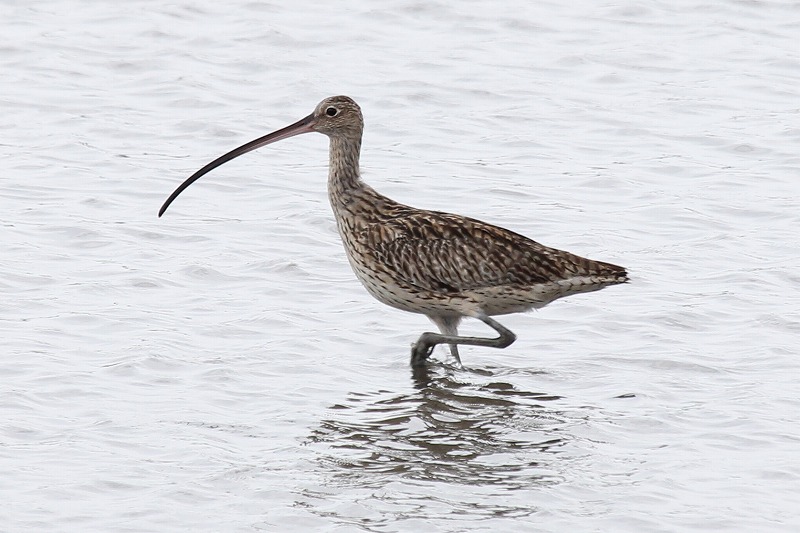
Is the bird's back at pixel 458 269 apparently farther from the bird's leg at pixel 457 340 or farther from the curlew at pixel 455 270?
the bird's leg at pixel 457 340

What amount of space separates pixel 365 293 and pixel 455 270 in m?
1.77

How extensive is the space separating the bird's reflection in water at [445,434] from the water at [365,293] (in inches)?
1.1

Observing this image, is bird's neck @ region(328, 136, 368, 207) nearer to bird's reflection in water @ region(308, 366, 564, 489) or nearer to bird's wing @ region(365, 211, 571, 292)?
bird's wing @ region(365, 211, 571, 292)

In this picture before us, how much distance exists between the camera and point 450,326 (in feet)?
35.7

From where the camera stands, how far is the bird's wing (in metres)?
10.5

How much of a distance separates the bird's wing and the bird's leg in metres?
0.27

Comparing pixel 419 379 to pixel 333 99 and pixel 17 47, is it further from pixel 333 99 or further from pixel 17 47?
pixel 17 47

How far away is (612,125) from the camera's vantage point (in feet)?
53.9

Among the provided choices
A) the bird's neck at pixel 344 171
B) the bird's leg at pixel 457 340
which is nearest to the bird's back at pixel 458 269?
the bird's leg at pixel 457 340

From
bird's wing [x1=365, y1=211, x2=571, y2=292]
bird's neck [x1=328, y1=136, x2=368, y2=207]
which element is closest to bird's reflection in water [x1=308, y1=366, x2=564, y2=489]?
bird's wing [x1=365, y1=211, x2=571, y2=292]

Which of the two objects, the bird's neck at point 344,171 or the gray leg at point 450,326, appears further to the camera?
the bird's neck at point 344,171

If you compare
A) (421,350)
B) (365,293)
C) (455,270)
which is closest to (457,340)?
(421,350)

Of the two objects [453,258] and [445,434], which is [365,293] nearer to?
[453,258]

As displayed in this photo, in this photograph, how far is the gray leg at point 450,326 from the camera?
10797 mm
